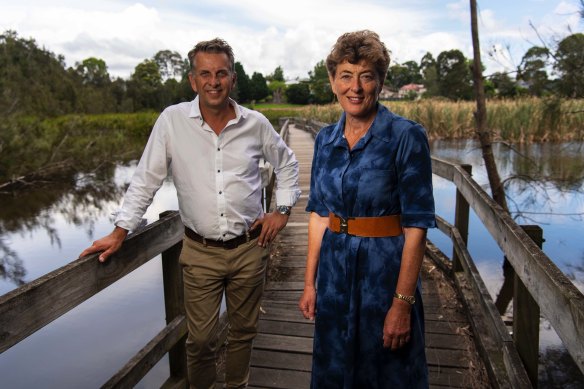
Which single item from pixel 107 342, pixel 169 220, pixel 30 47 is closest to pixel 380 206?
pixel 169 220

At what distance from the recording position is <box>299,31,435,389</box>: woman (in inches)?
63.1

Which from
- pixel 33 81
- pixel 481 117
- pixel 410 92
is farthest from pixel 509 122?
pixel 410 92

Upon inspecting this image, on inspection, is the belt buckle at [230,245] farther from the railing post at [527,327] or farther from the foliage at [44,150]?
the foliage at [44,150]

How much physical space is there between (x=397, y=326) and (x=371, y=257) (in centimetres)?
24

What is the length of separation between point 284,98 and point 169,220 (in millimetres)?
104666

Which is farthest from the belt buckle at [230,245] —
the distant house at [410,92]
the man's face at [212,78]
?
the distant house at [410,92]

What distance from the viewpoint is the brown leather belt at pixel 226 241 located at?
7.61ft

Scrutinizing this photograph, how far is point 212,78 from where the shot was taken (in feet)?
7.27

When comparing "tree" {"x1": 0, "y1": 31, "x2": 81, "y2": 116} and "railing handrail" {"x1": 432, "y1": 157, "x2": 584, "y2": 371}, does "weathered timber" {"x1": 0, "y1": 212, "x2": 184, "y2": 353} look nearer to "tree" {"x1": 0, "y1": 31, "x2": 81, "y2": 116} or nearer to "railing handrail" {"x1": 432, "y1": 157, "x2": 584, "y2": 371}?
"railing handrail" {"x1": 432, "y1": 157, "x2": 584, "y2": 371}

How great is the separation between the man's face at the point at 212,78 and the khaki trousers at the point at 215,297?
68 cm

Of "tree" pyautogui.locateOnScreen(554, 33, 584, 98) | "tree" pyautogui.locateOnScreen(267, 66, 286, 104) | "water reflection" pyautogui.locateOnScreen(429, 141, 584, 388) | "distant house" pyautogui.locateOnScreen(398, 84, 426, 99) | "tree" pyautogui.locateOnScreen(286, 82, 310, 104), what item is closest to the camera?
"water reflection" pyautogui.locateOnScreen(429, 141, 584, 388)

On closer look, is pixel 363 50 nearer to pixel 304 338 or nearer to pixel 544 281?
pixel 544 281

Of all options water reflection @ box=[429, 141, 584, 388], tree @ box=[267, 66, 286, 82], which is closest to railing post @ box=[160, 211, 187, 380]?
water reflection @ box=[429, 141, 584, 388]

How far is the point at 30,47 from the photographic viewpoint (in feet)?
137
